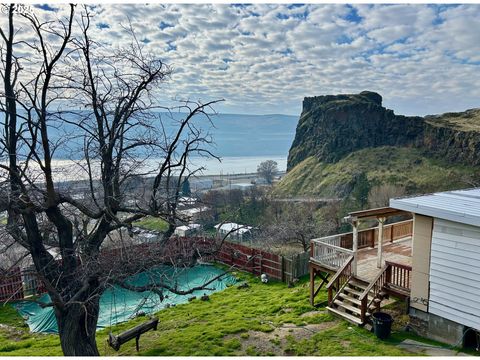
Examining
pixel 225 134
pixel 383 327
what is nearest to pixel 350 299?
pixel 383 327

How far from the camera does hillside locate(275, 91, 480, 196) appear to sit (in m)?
58.9

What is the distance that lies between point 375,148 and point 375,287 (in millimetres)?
75558

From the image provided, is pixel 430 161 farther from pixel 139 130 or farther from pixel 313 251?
pixel 139 130

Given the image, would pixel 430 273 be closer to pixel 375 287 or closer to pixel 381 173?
pixel 375 287

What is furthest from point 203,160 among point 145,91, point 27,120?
point 27,120

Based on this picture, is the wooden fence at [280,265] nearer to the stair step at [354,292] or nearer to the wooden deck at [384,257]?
the wooden deck at [384,257]

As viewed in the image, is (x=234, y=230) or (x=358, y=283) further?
(x=358, y=283)

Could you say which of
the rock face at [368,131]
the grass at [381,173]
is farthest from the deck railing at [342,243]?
the rock face at [368,131]

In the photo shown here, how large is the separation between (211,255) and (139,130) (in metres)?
2.84

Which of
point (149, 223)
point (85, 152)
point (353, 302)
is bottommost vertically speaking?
point (353, 302)

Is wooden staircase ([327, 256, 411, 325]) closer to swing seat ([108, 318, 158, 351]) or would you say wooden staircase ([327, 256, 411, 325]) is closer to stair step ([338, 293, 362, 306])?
stair step ([338, 293, 362, 306])

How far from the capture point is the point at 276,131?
197125 mm

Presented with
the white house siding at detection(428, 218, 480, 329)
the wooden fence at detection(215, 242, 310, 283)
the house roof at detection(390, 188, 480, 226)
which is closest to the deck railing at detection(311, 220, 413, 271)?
the house roof at detection(390, 188, 480, 226)

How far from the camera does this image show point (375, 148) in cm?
7869
